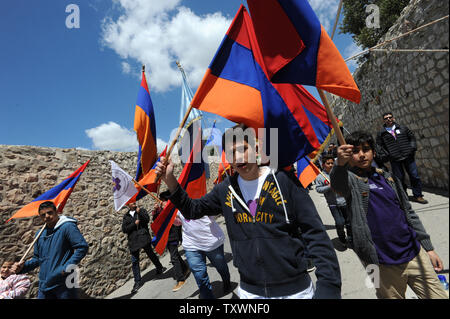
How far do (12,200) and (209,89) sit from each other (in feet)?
14.4

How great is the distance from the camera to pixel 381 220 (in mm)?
1578

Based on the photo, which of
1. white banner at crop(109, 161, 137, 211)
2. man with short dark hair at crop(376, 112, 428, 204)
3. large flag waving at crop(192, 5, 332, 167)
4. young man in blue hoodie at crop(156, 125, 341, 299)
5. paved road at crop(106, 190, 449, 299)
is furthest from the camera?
white banner at crop(109, 161, 137, 211)

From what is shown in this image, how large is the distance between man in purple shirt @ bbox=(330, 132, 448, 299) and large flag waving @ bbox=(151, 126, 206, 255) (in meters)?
2.56

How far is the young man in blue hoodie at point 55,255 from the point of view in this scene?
8.93ft

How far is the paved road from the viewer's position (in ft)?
2.10

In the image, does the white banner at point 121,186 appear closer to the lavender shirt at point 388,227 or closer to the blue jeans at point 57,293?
the blue jeans at point 57,293

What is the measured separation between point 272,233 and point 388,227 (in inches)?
34.2

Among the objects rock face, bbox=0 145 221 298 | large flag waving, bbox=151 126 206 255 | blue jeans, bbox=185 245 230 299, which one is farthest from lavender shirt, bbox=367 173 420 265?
rock face, bbox=0 145 221 298

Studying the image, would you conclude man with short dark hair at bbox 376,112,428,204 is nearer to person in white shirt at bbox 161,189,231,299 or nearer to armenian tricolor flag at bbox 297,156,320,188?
armenian tricolor flag at bbox 297,156,320,188

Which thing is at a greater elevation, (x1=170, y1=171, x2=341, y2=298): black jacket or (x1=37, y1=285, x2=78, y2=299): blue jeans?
(x1=170, y1=171, x2=341, y2=298): black jacket

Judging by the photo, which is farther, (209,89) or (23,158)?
(23,158)
